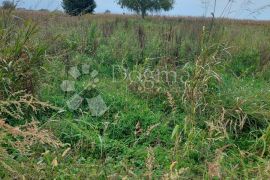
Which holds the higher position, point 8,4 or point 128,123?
point 8,4

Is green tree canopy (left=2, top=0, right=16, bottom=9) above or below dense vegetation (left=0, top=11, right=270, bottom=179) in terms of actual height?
above

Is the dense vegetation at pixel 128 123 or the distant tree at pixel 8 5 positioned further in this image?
the distant tree at pixel 8 5

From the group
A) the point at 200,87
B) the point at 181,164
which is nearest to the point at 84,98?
the point at 200,87

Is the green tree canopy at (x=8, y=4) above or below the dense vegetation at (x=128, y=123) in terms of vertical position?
above

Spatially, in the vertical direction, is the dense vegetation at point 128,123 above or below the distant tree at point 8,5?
below

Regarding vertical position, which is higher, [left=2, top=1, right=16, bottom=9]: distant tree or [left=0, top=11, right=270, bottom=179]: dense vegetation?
[left=2, top=1, right=16, bottom=9]: distant tree

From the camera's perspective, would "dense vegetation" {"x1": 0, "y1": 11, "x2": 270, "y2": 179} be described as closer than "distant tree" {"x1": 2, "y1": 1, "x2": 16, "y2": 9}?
Yes

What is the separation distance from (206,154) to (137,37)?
391cm

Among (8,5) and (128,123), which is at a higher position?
(8,5)

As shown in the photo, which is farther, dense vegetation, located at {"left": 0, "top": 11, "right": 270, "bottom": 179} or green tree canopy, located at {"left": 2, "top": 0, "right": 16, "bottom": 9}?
green tree canopy, located at {"left": 2, "top": 0, "right": 16, "bottom": 9}

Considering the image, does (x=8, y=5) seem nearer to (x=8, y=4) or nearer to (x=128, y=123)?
(x=8, y=4)

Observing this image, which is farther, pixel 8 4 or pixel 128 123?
pixel 8 4

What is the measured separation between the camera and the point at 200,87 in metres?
3.11

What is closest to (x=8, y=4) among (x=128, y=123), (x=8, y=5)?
(x=8, y=5)
